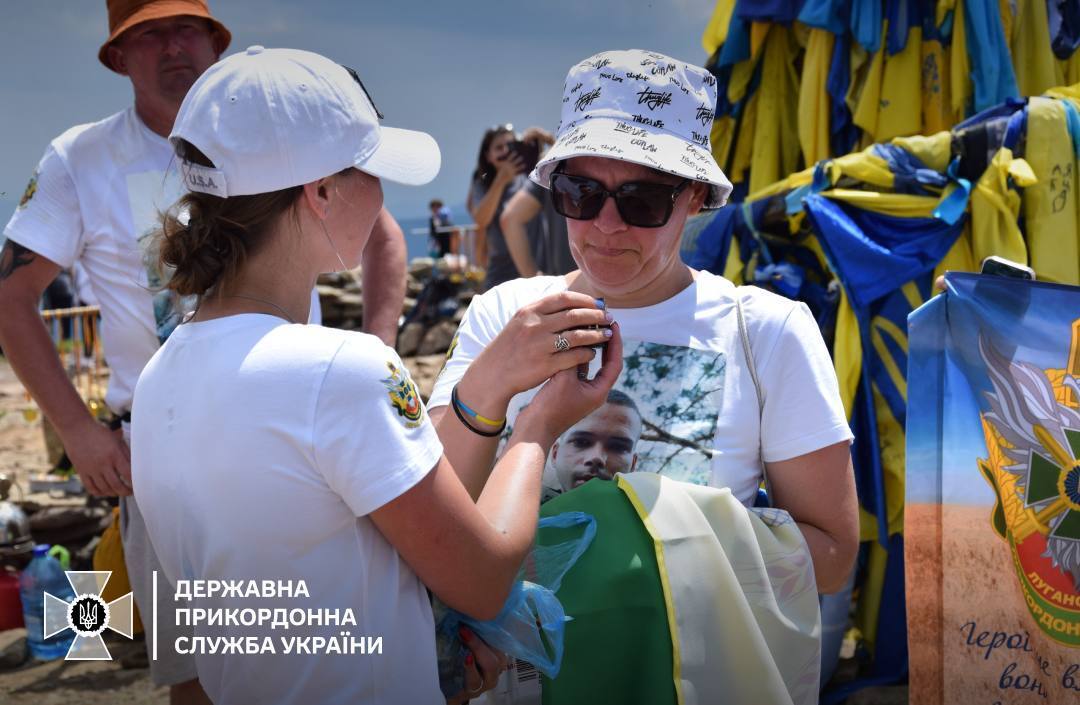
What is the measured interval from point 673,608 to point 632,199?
909 mm

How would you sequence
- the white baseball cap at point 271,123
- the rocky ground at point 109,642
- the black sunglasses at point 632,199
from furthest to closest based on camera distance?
the rocky ground at point 109,642 → the black sunglasses at point 632,199 → the white baseball cap at point 271,123

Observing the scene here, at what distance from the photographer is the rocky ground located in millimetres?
4094

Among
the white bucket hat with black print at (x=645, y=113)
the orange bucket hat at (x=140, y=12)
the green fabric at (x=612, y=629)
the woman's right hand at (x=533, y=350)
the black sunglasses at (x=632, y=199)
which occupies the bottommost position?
the green fabric at (x=612, y=629)

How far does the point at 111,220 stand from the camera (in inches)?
119

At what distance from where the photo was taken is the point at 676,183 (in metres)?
2.15

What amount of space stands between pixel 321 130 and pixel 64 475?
5.61 metres

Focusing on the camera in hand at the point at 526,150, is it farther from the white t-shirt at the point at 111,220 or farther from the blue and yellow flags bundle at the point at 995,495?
the blue and yellow flags bundle at the point at 995,495

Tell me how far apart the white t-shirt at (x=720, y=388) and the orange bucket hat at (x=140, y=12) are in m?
1.81

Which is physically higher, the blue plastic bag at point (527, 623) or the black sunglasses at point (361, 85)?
the black sunglasses at point (361, 85)

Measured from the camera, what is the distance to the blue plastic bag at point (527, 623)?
1666 mm

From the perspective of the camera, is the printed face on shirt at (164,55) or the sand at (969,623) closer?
the sand at (969,623)

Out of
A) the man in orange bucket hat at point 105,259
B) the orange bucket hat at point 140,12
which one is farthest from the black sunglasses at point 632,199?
the orange bucket hat at point 140,12

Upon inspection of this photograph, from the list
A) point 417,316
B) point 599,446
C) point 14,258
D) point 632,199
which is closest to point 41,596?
point 14,258

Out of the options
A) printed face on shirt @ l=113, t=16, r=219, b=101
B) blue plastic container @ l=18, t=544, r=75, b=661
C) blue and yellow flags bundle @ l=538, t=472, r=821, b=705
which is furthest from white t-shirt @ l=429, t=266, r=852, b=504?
blue plastic container @ l=18, t=544, r=75, b=661
